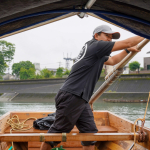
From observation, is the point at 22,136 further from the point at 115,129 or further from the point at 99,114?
the point at 99,114

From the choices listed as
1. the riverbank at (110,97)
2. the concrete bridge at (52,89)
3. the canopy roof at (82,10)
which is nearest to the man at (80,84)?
the canopy roof at (82,10)

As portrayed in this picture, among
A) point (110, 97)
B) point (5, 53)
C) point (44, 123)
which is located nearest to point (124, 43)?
point (44, 123)

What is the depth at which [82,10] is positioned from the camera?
92.4 inches

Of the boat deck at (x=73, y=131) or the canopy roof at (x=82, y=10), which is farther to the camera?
the boat deck at (x=73, y=131)

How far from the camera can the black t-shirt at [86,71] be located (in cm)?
171

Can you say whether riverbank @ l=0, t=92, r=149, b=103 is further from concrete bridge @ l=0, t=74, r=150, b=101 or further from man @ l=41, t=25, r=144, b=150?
man @ l=41, t=25, r=144, b=150

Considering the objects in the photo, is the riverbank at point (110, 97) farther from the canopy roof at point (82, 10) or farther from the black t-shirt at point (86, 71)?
the black t-shirt at point (86, 71)

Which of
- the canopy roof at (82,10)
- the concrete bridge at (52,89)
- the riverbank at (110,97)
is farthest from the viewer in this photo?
the concrete bridge at (52,89)

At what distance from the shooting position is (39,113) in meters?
3.62

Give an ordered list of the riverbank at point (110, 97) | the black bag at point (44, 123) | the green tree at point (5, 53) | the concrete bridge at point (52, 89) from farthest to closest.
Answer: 1. the green tree at point (5, 53)
2. the concrete bridge at point (52, 89)
3. the riverbank at point (110, 97)
4. the black bag at point (44, 123)

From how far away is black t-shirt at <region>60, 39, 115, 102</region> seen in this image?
1.71 metres

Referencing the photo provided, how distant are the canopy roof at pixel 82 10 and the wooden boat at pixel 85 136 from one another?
1.11m

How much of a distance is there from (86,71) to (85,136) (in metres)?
0.55

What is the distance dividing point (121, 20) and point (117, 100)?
24.5m
